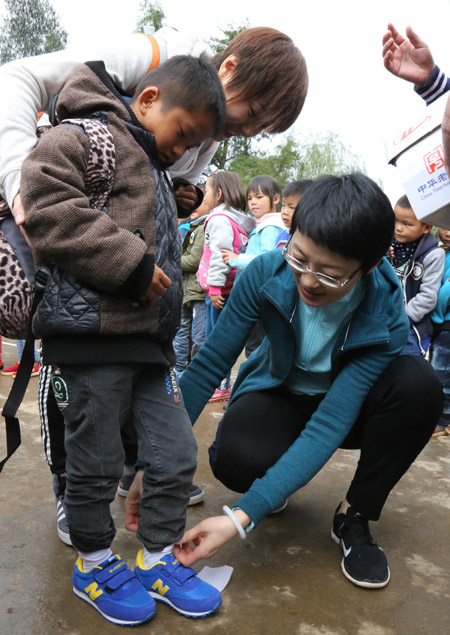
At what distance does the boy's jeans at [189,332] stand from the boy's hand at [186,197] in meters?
2.19

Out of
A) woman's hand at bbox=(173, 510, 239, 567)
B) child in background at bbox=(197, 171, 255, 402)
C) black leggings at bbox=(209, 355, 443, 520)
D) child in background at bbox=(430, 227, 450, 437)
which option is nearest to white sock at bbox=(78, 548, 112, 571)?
woman's hand at bbox=(173, 510, 239, 567)

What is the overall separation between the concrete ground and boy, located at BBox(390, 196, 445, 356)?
128 cm

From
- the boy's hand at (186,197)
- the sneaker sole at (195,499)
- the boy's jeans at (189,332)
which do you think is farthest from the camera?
the boy's jeans at (189,332)

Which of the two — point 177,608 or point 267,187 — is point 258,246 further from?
point 177,608

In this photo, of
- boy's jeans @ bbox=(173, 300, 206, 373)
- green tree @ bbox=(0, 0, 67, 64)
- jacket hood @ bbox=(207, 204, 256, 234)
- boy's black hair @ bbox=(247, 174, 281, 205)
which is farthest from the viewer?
green tree @ bbox=(0, 0, 67, 64)

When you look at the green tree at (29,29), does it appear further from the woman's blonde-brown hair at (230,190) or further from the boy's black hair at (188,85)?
the boy's black hair at (188,85)

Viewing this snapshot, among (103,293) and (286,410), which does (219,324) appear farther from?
(103,293)

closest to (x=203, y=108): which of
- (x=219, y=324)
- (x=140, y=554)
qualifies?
(x=219, y=324)

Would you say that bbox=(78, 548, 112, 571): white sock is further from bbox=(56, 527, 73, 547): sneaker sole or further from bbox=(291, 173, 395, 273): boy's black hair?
bbox=(291, 173, 395, 273): boy's black hair

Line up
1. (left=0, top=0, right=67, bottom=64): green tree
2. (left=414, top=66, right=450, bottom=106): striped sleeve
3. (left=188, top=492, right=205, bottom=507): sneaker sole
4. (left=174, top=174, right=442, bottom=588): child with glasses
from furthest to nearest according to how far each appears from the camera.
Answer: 1. (left=0, top=0, right=67, bottom=64): green tree
2. (left=188, top=492, right=205, bottom=507): sneaker sole
3. (left=414, top=66, right=450, bottom=106): striped sleeve
4. (left=174, top=174, right=442, bottom=588): child with glasses

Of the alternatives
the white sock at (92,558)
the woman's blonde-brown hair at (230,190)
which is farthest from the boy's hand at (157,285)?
the woman's blonde-brown hair at (230,190)

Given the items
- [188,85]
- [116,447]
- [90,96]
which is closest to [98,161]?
[90,96]

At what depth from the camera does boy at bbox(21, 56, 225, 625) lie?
3.82ft

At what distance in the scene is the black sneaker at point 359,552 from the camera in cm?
145
